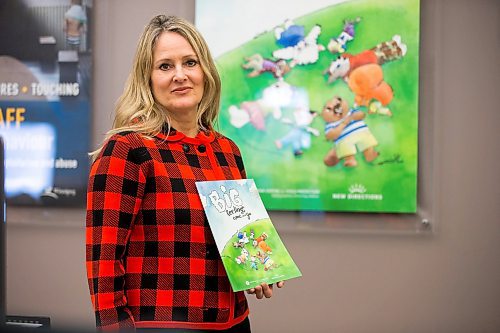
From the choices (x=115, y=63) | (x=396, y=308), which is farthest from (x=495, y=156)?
(x=115, y=63)

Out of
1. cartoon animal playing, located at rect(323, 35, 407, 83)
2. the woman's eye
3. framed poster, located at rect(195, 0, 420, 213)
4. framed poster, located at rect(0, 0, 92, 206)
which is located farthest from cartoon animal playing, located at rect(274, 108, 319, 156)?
the woman's eye

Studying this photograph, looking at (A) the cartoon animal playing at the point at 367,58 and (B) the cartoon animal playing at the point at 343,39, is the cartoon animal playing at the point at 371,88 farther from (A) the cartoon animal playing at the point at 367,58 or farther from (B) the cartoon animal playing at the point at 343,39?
(B) the cartoon animal playing at the point at 343,39

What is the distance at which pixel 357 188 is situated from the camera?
3.16 metres

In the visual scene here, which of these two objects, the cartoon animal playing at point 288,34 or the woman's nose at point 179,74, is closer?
the woman's nose at point 179,74

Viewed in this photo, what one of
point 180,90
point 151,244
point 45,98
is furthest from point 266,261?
point 45,98

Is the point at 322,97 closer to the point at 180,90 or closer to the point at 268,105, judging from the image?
the point at 268,105

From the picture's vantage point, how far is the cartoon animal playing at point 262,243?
1.61 metres

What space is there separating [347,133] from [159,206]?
1.84 meters

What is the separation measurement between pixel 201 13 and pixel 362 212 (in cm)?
132

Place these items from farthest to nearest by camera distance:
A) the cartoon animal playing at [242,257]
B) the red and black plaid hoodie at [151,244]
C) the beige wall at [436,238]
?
the beige wall at [436,238] → the cartoon animal playing at [242,257] → the red and black plaid hoodie at [151,244]

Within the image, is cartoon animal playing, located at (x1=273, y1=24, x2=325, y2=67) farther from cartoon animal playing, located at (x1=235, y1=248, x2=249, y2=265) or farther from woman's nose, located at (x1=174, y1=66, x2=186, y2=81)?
cartoon animal playing, located at (x1=235, y1=248, x2=249, y2=265)

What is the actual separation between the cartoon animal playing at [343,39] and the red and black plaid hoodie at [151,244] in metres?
1.78

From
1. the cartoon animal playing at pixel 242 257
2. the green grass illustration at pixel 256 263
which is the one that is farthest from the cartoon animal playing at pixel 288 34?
the cartoon animal playing at pixel 242 257

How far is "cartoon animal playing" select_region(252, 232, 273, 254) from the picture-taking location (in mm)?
1612
